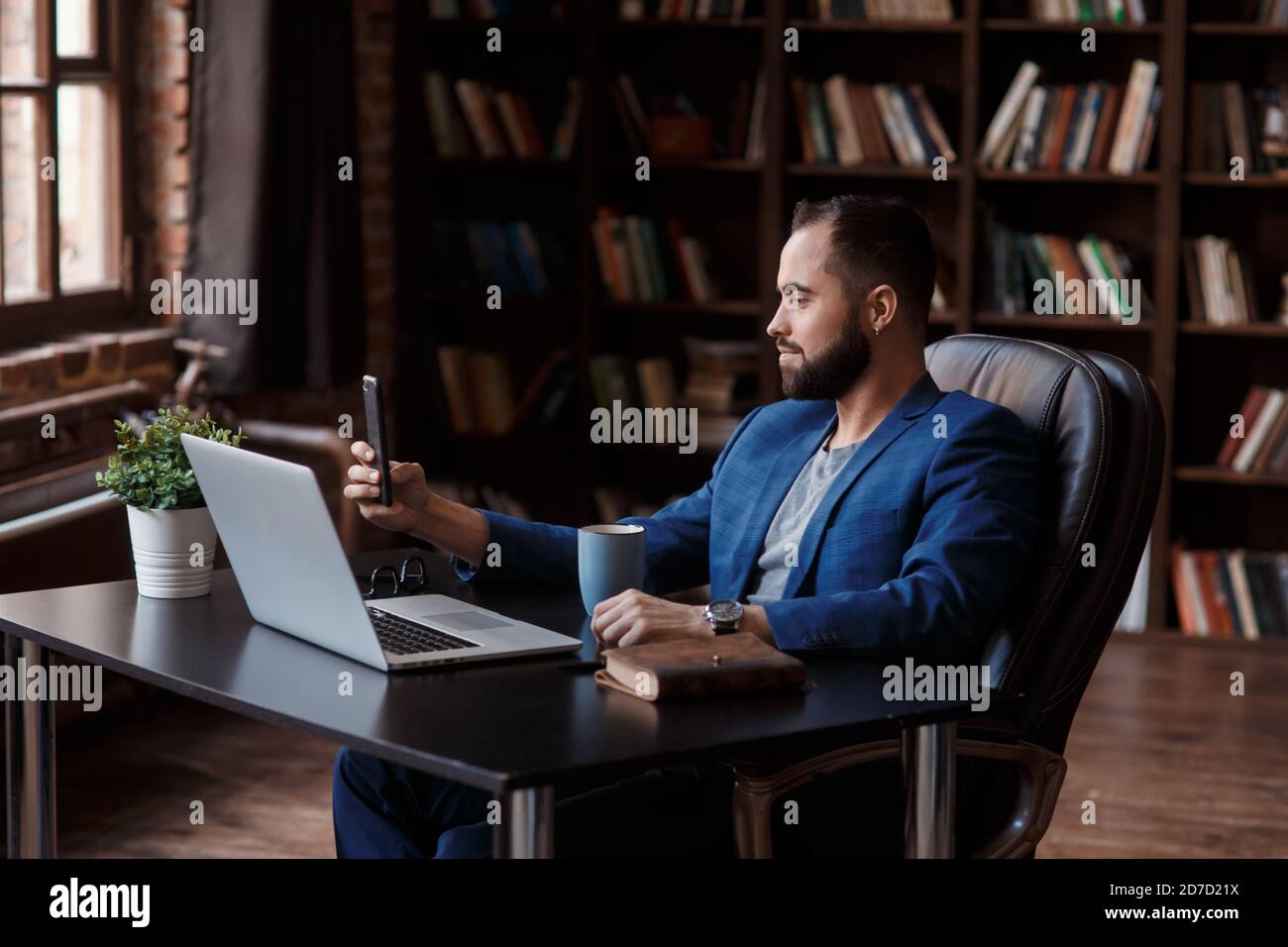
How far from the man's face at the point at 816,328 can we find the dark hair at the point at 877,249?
15mm

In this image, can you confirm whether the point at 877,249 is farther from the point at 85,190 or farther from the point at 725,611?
the point at 85,190

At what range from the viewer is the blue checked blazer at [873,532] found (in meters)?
1.92

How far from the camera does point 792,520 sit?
2.32 m

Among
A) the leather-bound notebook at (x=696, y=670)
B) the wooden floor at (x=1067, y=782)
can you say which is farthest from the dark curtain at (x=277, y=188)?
the leather-bound notebook at (x=696, y=670)

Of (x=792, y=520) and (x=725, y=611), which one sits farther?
(x=792, y=520)

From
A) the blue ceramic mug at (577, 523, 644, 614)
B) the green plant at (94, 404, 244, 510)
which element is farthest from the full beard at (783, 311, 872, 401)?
the green plant at (94, 404, 244, 510)

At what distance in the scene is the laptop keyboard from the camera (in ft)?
6.07

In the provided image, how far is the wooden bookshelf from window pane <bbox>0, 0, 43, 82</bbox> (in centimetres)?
145

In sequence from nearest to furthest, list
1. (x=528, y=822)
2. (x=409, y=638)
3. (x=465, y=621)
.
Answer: (x=528, y=822), (x=409, y=638), (x=465, y=621)

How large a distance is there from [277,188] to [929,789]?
297 centimetres

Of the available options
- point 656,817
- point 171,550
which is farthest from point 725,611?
point 171,550

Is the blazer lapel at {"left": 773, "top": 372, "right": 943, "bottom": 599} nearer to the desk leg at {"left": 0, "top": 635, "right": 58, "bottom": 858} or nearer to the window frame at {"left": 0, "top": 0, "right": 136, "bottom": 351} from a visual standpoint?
the desk leg at {"left": 0, "top": 635, "right": 58, "bottom": 858}

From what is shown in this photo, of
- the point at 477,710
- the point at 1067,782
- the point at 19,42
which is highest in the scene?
the point at 19,42
